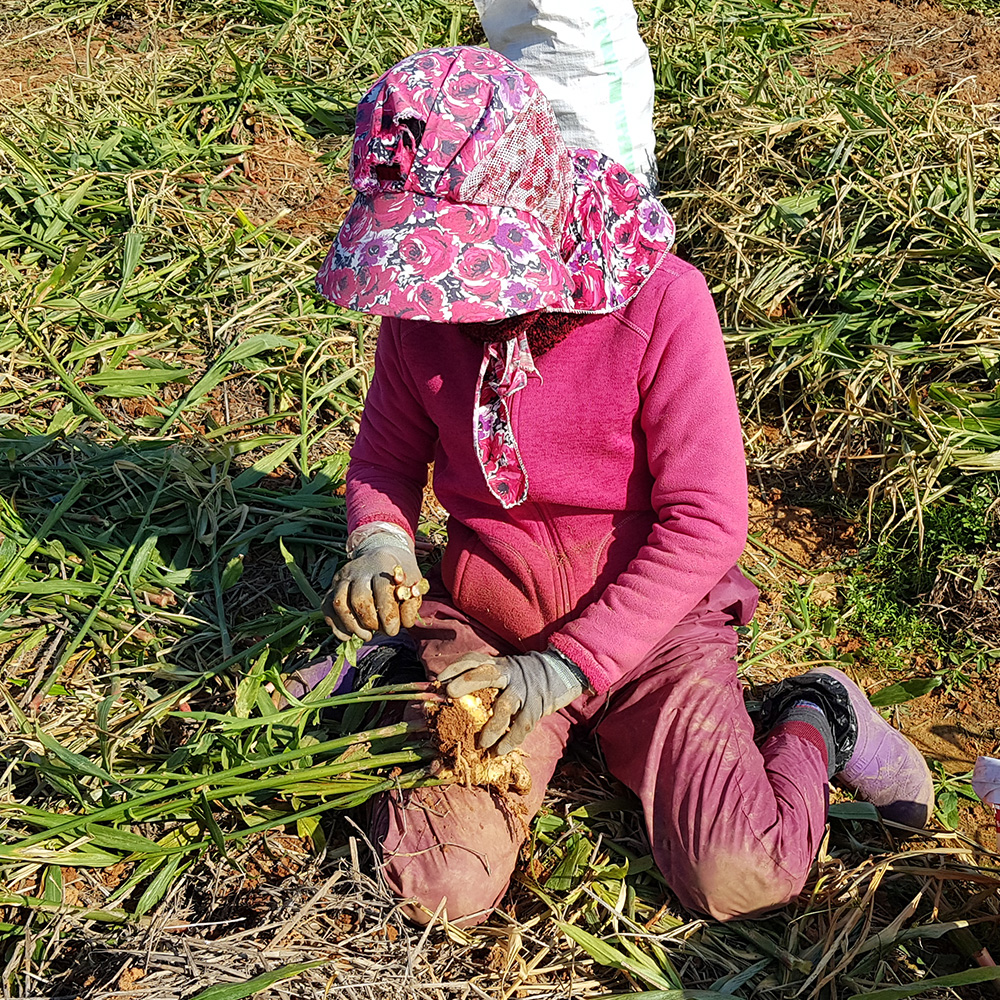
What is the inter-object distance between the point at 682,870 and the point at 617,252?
0.96 m

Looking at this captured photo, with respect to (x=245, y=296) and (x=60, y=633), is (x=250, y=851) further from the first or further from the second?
(x=245, y=296)

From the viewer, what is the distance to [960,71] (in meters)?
3.50

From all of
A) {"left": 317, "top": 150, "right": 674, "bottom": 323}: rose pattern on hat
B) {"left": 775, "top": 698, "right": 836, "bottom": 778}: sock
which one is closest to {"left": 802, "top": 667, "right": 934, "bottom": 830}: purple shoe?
{"left": 775, "top": 698, "right": 836, "bottom": 778}: sock

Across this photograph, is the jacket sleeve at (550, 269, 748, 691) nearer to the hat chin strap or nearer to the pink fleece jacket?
the pink fleece jacket

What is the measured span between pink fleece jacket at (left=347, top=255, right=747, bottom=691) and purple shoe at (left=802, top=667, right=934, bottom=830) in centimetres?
45

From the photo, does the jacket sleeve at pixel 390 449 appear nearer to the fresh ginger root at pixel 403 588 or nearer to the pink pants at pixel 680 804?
the fresh ginger root at pixel 403 588

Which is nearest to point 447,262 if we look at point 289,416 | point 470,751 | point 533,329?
point 533,329

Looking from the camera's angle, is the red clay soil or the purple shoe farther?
the red clay soil

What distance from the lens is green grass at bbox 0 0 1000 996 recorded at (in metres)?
1.70

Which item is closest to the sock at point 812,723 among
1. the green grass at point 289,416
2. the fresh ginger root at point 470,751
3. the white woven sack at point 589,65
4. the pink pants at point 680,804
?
the pink pants at point 680,804

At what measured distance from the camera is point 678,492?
1632 mm

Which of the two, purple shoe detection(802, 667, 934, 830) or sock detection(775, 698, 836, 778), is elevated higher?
sock detection(775, 698, 836, 778)

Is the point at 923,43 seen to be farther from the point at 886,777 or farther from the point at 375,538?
the point at 375,538

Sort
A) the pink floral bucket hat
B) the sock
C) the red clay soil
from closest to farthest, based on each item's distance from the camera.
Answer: the pink floral bucket hat → the sock → the red clay soil
